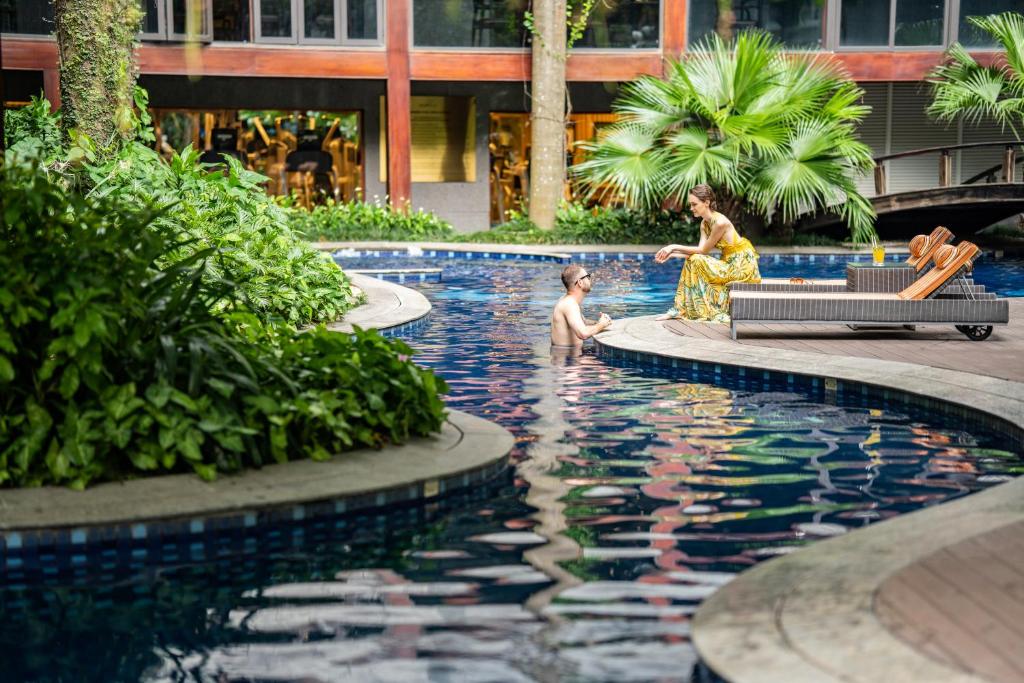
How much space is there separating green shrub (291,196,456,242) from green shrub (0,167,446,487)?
50.6 feet

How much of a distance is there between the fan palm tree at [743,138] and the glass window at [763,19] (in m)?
3.15

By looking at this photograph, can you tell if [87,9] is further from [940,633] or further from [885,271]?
[940,633]

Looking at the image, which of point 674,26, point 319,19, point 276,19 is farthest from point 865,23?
point 276,19

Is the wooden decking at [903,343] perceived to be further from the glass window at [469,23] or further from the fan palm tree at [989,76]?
the glass window at [469,23]

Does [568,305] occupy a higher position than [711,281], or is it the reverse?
[711,281]

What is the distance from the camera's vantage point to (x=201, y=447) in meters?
5.78

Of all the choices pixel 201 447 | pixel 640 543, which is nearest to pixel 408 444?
pixel 201 447

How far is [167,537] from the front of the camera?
5152mm

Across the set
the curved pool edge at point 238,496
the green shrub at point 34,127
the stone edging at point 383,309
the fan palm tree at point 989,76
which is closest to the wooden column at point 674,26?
the fan palm tree at point 989,76

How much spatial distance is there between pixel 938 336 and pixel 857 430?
359 cm

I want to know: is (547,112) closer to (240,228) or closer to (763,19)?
(763,19)

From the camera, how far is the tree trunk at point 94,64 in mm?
12188

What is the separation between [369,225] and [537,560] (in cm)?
1772

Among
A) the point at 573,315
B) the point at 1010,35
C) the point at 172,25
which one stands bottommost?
the point at 573,315
